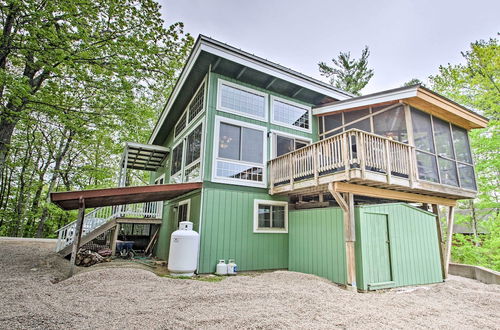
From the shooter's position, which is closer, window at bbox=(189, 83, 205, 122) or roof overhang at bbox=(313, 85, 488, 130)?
roof overhang at bbox=(313, 85, 488, 130)

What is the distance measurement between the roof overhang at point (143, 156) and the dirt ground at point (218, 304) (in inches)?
238

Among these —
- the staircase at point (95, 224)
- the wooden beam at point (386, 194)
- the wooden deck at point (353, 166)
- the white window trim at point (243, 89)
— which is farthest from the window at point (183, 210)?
the wooden beam at point (386, 194)

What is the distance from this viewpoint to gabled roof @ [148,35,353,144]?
23.9ft

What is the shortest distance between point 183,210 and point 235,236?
8.40 feet

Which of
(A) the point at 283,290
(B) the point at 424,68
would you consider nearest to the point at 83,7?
(A) the point at 283,290

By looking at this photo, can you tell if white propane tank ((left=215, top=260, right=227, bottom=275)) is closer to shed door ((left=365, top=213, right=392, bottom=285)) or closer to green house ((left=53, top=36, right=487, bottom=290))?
green house ((left=53, top=36, right=487, bottom=290))

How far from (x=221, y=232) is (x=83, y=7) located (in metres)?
7.39

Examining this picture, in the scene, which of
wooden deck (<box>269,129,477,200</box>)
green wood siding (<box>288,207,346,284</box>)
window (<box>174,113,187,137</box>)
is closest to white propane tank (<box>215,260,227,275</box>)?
green wood siding (<box>288,207,346,284</box>)

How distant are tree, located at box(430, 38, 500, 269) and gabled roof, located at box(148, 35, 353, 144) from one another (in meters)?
6.84

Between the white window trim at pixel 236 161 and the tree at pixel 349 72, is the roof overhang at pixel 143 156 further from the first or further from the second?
the tree at pixel 349 72

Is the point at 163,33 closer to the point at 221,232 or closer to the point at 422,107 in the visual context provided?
the point at 221,232

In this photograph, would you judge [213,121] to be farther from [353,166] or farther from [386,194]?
[386,194]

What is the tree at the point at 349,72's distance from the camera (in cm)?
2008

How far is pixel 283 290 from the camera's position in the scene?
475 centimetres
